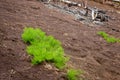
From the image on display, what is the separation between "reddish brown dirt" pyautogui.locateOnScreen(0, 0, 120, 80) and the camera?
17.7 feet

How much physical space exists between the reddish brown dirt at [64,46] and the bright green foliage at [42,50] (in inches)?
6.9

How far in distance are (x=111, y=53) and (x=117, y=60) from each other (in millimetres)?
629

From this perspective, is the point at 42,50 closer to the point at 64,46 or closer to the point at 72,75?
the point at 72,75

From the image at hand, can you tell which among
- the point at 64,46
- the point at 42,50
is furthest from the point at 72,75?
the point at 64,46

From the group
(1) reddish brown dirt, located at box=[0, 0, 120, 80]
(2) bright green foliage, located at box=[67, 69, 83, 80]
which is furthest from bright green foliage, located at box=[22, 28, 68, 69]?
(2) bright green foliage, located at box=[67, 69, 83, 80]

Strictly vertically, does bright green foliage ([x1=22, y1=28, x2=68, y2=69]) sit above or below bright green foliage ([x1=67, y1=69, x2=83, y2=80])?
above

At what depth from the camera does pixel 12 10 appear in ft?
33.3

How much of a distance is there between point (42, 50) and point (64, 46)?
7.75 feet

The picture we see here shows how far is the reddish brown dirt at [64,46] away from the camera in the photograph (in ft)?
17.7

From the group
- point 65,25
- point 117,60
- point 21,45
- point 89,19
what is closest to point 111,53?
point 117,60

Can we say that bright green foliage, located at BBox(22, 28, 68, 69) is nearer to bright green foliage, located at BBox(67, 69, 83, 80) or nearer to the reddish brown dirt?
the reddish brown dirt

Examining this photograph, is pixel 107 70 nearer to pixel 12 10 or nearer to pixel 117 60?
pixel 117 60

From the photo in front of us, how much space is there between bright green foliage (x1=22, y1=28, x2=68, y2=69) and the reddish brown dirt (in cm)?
17

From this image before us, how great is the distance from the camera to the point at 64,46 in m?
8.23
